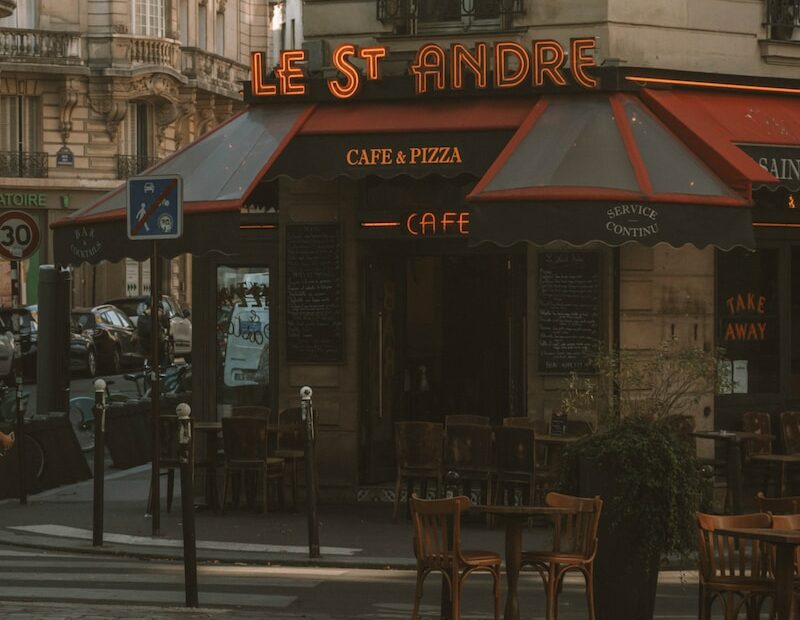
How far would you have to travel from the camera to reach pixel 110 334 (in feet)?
129

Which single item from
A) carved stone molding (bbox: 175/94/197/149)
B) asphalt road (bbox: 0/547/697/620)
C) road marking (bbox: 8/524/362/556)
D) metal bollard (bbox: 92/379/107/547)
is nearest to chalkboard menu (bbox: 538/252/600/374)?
road marking (bbox: 8/524/362/556)

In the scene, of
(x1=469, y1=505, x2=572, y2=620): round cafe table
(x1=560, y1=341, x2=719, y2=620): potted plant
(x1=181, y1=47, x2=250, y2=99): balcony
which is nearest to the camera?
(x1=469, y1=505, x2=572, y2=620): round cafe table

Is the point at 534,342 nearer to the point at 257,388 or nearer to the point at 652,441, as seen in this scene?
the point at 257,388

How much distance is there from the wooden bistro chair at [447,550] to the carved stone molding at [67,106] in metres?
45.1

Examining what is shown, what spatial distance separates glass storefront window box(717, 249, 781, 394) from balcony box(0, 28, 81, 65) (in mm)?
37400

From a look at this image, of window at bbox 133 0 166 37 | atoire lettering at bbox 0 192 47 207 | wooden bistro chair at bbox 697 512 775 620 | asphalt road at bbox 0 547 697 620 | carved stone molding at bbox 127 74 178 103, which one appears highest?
window at bbox 133 0 166 37

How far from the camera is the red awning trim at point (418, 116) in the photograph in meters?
18.1

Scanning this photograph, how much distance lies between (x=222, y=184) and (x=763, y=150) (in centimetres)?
491

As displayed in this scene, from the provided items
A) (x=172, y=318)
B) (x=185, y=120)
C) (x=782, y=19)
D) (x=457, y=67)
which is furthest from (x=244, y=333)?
(x=185, y=120)

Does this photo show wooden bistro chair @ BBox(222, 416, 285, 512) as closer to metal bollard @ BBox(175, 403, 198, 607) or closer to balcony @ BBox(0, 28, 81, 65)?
metal bollard @ BBox(175, 403, 198, 607)

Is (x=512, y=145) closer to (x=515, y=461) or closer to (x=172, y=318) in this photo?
(x=515, y=461)

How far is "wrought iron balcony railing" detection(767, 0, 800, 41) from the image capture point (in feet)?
64.5

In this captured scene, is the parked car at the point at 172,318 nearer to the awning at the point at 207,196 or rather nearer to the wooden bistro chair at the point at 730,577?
the awning at the point at 207,196

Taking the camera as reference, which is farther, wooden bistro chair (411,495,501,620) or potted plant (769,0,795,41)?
potted plant (769,0,795,41)
